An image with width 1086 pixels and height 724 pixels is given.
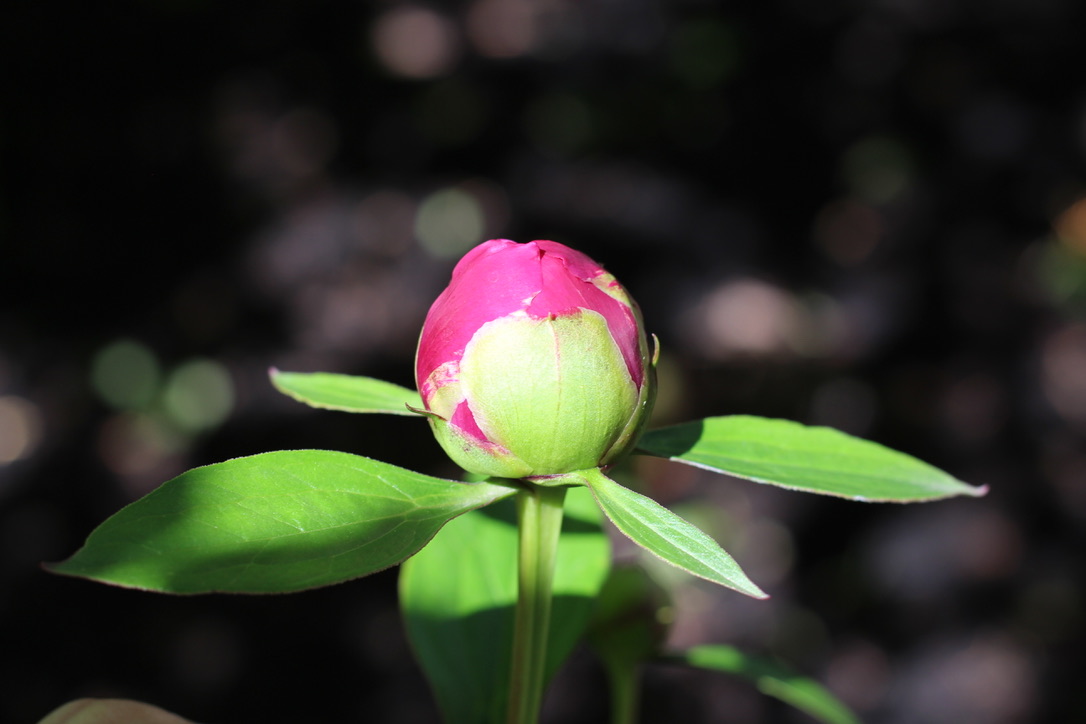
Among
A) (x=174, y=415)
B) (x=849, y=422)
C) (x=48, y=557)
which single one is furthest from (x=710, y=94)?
(x=48, y=557)

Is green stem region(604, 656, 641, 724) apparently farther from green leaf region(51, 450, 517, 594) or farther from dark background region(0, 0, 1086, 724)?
dark background region(0, 0, 1086, 724)

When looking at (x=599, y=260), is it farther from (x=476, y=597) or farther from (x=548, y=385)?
(x=548, y=385)

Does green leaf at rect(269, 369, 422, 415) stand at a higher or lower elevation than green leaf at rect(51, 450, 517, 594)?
higher

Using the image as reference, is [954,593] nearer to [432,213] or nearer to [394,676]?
[394,676]

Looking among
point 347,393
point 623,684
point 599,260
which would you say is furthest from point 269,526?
point 599,260

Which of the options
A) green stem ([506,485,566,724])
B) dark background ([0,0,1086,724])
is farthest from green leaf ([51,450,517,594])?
dark background ([0,0,1086,724])
